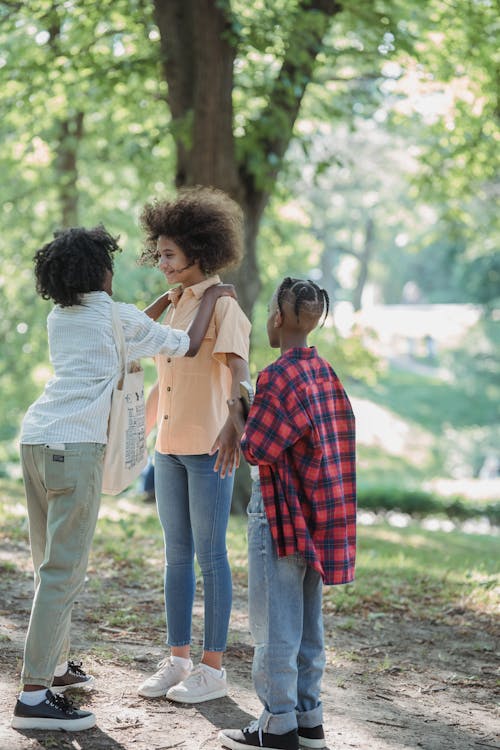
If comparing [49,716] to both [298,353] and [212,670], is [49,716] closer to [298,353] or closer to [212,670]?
[212,670]

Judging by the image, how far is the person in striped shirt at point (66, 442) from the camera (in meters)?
3.38

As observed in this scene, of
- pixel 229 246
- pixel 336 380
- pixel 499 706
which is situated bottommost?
pixel 499 706

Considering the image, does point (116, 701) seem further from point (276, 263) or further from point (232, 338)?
point (276, 263)

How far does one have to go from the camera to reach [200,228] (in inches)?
158

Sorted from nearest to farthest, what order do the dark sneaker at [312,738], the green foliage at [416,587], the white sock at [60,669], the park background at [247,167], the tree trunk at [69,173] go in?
Answer: the dark sneaker at [312,738] → the white sock at [60,669] → the park background at [247,167] → the green foliage at [416,587] → the tree trunk at [69,173]

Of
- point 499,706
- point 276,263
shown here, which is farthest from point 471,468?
point 499,706

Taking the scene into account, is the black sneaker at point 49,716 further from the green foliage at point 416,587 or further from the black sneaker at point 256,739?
the green foliage at point 416,587

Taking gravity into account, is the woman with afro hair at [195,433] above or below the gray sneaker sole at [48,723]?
above

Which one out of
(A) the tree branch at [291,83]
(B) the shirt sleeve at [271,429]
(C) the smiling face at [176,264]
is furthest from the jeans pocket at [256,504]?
(A) the tree branch at [291,83]

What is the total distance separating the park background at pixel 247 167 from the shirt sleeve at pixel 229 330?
1.51m

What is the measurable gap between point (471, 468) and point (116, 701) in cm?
2900

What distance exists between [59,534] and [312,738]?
119cm

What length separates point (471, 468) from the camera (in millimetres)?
31672

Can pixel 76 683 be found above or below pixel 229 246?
below
